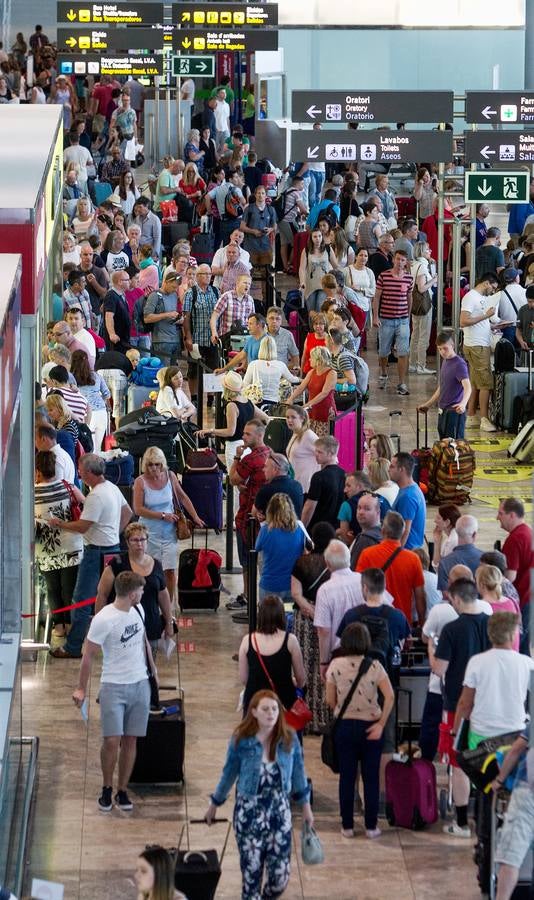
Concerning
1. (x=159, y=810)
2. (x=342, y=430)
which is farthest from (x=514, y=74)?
(x=159, y=810)

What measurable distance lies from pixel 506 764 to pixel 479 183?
1283 cm

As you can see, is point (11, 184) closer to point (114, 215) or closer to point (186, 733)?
point (186, 733)

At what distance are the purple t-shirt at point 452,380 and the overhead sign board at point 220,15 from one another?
46.2ft

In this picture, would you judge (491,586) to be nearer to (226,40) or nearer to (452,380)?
(452,380)

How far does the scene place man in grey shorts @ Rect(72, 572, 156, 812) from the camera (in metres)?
10.2

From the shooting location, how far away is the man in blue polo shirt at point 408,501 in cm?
1270

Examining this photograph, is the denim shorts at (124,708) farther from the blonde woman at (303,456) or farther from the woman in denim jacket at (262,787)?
the blonde woman at (303,456)

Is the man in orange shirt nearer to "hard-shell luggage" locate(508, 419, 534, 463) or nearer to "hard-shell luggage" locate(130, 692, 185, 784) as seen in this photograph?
"hard-shell luggage" locate(130, 692, 185, 784)

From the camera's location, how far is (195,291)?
19750 mm

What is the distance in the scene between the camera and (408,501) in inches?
500

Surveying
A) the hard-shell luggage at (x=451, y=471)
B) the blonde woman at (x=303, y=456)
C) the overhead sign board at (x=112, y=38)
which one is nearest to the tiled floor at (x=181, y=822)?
the blonde woman at (x=303, y=456)

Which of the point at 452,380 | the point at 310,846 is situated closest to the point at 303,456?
the point at 452,380

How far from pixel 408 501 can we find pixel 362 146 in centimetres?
1152

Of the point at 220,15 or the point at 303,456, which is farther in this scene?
the point at 220,15
